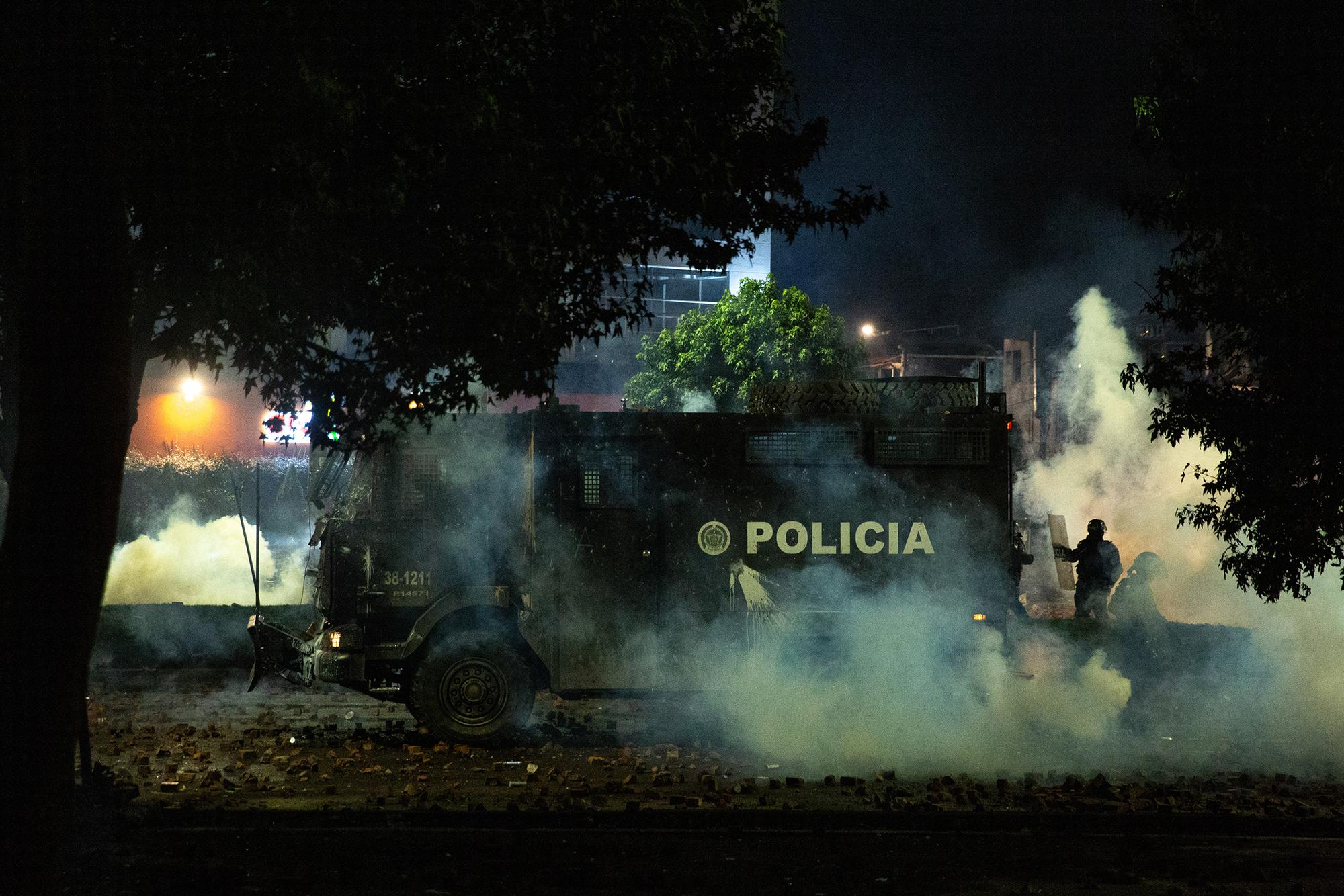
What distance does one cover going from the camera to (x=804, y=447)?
1060 cm

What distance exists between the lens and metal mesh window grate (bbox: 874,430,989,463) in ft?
34.8

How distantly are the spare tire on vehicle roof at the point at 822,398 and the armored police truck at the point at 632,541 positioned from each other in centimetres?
2

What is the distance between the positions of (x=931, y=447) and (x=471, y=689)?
4.60 meters

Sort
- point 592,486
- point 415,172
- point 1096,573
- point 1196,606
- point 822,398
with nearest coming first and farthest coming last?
1. point 415,172
2. point 592,486
3. point 822,398
4. point 1096,573
5. point 1196,606

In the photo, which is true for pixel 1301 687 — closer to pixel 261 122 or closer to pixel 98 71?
pixel 261 122

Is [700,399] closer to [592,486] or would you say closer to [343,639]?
[592,486]

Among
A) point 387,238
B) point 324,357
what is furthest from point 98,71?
point 324,357

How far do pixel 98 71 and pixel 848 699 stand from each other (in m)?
7.99

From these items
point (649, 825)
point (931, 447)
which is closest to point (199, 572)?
point (931, 447)

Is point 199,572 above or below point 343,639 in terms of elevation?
above

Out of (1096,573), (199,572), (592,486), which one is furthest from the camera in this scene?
(199,572)

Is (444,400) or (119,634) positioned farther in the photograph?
(119,634)

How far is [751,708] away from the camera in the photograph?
10.5 meters

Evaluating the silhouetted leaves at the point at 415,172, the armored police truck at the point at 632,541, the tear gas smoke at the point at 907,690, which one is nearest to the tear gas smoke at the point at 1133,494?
the tear gas smoke at the point at 907,690
